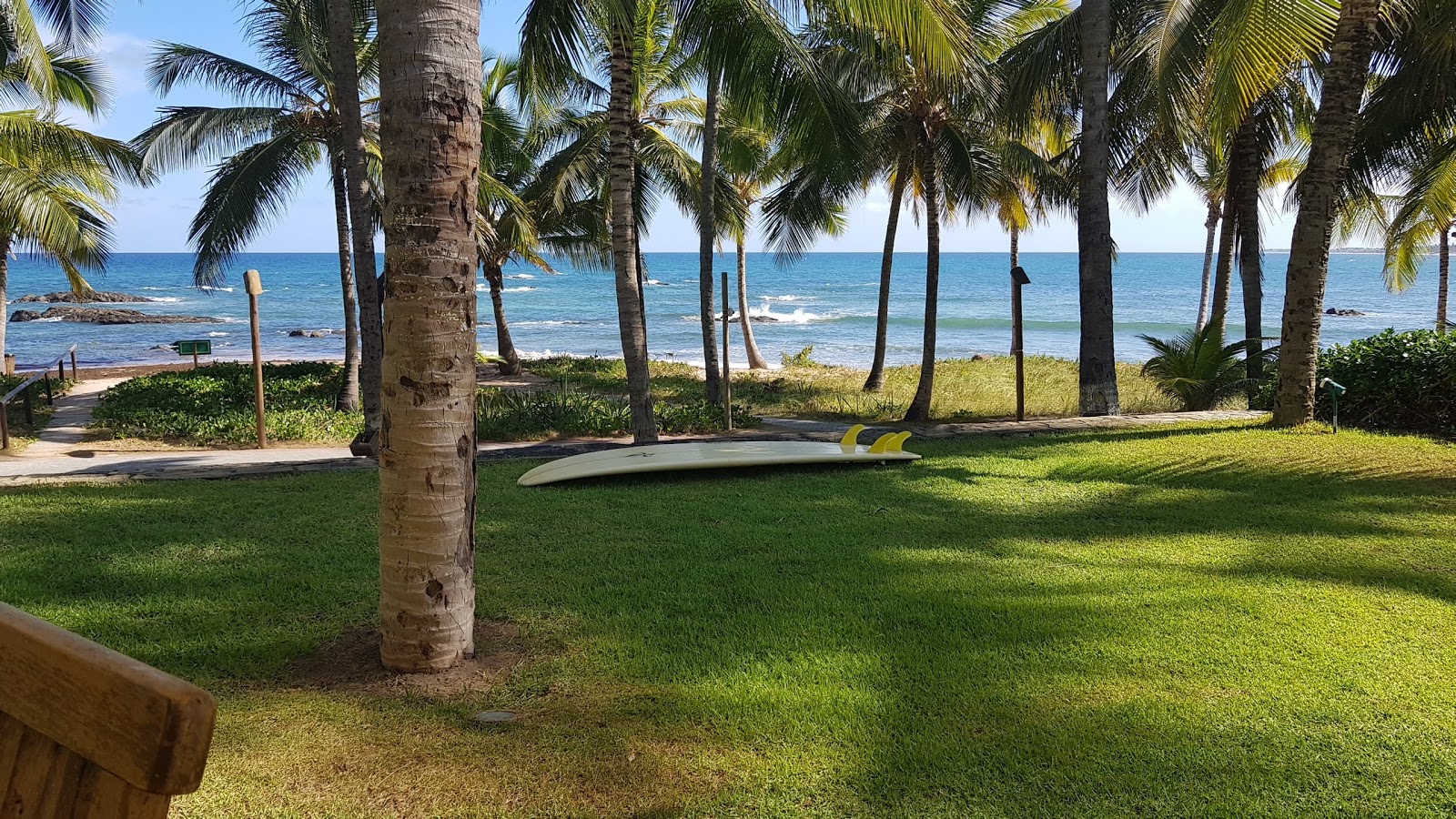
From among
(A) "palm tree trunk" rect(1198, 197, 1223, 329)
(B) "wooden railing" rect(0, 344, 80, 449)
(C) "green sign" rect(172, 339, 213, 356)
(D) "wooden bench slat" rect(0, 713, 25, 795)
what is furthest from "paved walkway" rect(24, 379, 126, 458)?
(A) "palm tree trunk" rect(1198, 197, 1223, 329)

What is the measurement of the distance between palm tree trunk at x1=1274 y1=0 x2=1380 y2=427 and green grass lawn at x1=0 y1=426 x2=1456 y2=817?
2.52 metres

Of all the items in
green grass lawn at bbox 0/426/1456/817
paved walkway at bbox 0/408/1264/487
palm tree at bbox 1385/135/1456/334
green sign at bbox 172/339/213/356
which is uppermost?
palm tree at bbox 1385/135/1456/334

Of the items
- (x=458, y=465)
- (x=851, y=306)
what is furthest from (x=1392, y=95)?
(x=851, y=306)

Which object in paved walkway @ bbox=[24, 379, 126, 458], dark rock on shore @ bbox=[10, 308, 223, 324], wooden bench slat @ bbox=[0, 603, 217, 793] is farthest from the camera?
dark rock on shore @ bbox=[10, 308, 223, 324]

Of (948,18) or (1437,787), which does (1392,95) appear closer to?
(948,18)

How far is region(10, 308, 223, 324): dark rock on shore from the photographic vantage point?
4269 centimetres

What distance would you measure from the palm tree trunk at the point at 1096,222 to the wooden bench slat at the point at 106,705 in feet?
36.7

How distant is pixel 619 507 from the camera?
6.83 meters

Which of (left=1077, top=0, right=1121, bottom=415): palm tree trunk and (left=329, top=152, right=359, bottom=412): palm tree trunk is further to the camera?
(left=329, top=152, right=359, bottom=412): palm tree trunk

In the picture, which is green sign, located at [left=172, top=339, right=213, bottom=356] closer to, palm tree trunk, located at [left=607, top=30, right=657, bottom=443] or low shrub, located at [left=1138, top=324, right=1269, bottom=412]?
palm tree trunk, located at [left=607, top=30, right=657, bottom=443]

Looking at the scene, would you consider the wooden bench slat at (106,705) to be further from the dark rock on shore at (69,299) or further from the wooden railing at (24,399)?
the dark rock on shore at (69,299)

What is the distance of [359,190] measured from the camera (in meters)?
9.87

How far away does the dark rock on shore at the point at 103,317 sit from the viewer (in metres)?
42.7

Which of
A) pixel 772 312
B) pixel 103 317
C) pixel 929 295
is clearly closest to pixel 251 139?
pixel 929 295
